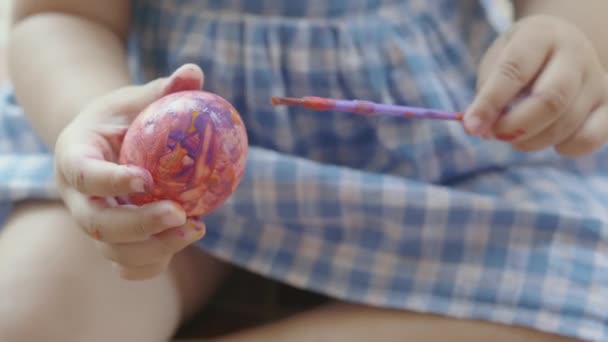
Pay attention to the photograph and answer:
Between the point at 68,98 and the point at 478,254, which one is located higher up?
the point at 68,98

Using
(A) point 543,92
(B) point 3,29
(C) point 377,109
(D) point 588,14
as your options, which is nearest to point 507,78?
(A) point 543,92

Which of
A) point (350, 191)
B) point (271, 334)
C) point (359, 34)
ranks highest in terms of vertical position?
point (359, 34)

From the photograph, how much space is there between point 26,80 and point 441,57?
45cm

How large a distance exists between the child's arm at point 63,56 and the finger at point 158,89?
0.37ft

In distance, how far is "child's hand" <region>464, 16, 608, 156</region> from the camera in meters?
0.55

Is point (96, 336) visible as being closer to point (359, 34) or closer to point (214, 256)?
point (214, 256)

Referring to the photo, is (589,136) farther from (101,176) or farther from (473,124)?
(101,176)

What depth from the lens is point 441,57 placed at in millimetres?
742

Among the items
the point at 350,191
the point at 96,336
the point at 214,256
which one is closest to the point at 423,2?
the point at 350,191

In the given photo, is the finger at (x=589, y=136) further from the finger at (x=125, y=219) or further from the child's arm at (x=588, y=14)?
the finger at (x=125, y=219)

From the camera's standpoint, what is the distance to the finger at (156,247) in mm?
476

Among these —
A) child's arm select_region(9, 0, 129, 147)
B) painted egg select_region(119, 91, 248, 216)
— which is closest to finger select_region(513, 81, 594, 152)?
painted egg select_region(119, 91, 248, 216)

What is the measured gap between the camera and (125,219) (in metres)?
0.46

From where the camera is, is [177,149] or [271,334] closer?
[177,149]
